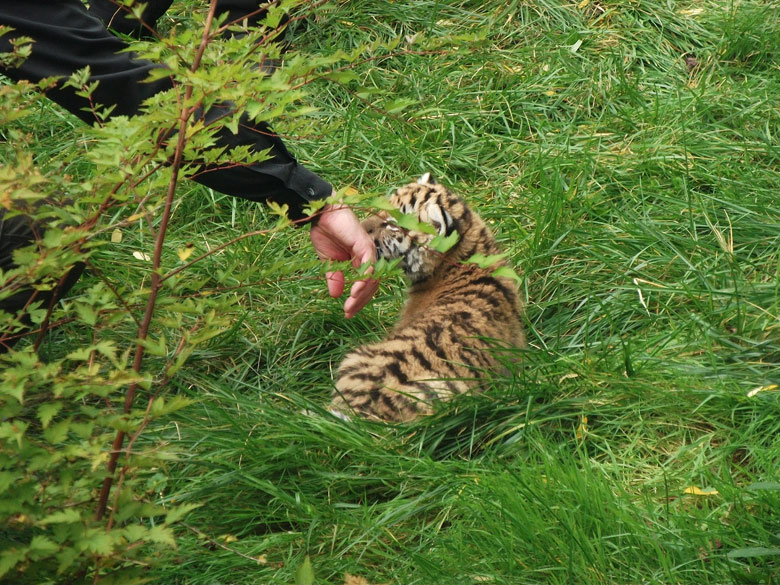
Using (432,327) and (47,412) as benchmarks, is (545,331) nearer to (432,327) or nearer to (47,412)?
(432,327)

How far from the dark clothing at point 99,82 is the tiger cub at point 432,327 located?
54 centimetres

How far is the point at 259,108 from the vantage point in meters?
2.28

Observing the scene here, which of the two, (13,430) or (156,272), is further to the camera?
(156,272)

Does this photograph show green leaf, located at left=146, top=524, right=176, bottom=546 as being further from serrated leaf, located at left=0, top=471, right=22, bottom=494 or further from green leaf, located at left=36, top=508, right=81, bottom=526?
serrated leaf, located at left=0, top=471, right=22, bottom=494

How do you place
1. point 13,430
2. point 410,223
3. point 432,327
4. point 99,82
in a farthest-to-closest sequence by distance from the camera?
point 432,327 → point 99,82 → point 410,223 → point 13,430

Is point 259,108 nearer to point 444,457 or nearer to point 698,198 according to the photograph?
point 444,457

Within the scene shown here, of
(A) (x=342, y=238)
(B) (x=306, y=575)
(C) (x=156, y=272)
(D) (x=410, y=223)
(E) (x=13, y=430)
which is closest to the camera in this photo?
(E) (x=13, y=430)

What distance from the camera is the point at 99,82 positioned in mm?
3230

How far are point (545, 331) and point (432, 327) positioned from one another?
26.8 inches

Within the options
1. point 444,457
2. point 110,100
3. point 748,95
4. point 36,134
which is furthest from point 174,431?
point 748,95

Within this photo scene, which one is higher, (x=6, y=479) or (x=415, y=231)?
(x=6, y=479)

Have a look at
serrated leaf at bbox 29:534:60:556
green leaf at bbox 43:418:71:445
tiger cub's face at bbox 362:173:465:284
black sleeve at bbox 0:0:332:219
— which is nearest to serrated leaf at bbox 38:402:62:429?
green leaf at bbox 43:418:71:445

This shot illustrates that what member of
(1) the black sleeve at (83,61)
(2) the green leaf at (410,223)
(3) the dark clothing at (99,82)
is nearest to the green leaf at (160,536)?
(2) the green leaf at (410,223)

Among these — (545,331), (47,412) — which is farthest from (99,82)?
(545,331)
